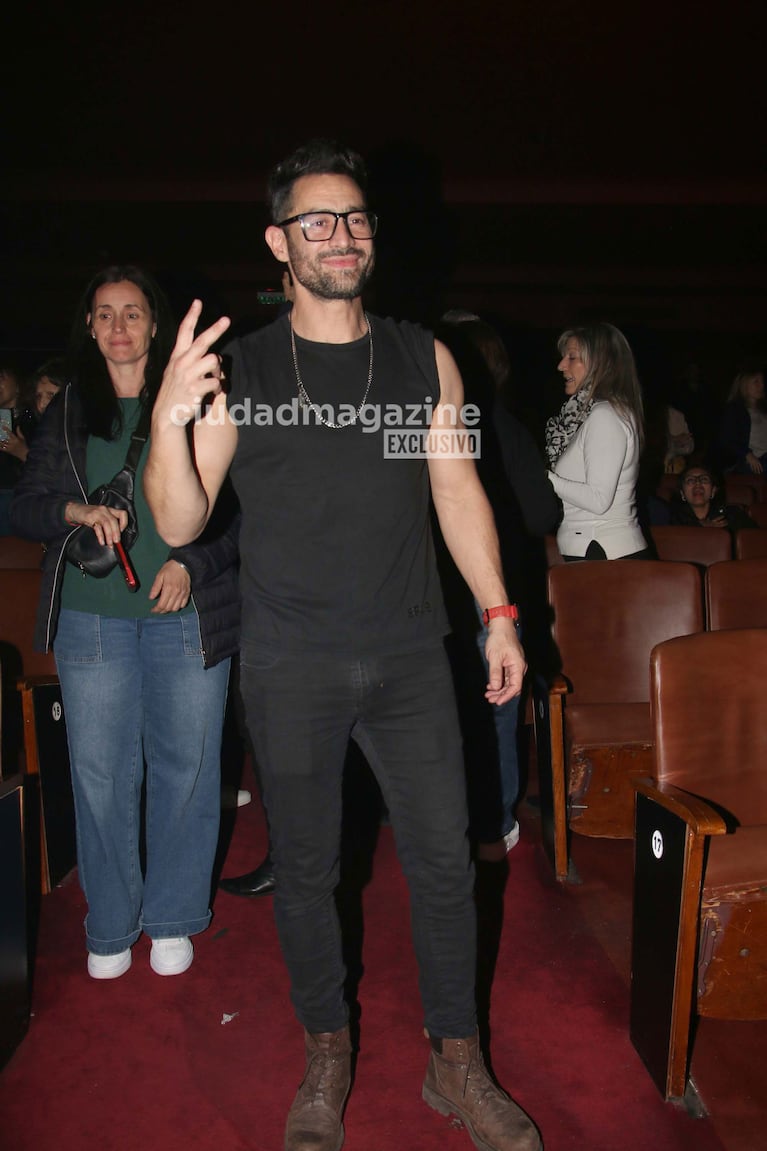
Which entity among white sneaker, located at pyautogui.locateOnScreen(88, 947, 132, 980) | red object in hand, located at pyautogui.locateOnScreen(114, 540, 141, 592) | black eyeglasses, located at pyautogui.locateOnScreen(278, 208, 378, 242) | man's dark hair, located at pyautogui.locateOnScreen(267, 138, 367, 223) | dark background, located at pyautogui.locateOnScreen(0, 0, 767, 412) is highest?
dark background, located at pyautogui.locateOnScreen(0, 0, 767, 412)

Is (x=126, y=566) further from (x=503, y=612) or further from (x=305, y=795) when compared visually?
(x=503, y=612)

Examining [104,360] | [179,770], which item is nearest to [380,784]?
[179,770]

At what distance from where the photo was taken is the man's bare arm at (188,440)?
1.38m

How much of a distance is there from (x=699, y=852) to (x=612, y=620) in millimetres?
1270

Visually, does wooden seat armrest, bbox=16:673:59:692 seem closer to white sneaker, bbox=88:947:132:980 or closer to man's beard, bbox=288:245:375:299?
white sneaker, bbox=88:947:132:980

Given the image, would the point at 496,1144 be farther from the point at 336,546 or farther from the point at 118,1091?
the point at 336,546

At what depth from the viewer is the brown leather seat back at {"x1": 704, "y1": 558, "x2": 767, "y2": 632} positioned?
2.91 meters

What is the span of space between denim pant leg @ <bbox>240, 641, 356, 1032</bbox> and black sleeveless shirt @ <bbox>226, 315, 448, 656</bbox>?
6cm

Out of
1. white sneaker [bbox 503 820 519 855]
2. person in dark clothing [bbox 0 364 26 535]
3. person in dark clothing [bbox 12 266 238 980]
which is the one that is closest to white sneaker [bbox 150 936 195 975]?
person in dark clothing [bbox 12 266 238 980]

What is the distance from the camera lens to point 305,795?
5.03ft

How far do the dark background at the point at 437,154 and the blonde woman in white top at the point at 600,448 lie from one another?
2981 millimetres

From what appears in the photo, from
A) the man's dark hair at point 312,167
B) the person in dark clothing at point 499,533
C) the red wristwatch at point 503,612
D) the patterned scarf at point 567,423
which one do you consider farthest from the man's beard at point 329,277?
the patterned scarf at point 567,423

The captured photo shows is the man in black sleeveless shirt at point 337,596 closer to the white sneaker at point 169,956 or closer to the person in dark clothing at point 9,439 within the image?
the white sneaker at point 169,956

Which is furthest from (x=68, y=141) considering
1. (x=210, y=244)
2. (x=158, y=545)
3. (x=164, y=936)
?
(x=164, y=936)
